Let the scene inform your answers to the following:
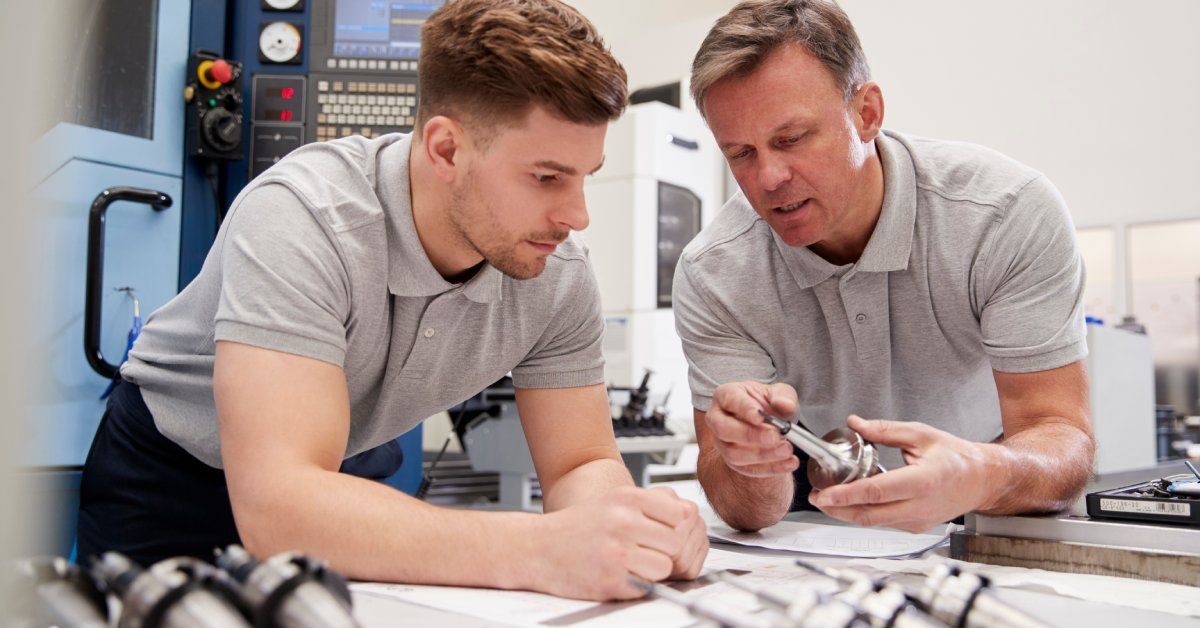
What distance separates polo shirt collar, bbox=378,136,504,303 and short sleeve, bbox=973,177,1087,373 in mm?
714

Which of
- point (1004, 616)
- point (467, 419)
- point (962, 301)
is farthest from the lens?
point (467, 419)

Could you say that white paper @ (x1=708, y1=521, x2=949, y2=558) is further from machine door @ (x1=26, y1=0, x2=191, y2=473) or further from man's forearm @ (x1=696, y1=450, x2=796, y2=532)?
machine door @ (x1=26, y1=0, x2=191, y2=473)

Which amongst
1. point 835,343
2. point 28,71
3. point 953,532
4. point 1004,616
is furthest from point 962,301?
point 28,71

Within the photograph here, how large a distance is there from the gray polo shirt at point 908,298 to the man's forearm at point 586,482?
294mm

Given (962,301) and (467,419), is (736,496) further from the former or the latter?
(467,419)

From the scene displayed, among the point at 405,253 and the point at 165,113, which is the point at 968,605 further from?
the point at 165,113

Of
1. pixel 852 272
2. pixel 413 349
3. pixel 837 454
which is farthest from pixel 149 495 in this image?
pixel 852 272

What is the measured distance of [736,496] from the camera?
125 centimetres

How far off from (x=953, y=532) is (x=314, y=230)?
0.82 m

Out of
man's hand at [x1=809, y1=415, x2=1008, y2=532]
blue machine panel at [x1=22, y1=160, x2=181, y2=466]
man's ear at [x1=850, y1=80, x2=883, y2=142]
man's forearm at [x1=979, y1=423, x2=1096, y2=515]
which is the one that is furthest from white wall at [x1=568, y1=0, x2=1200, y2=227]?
blue machine panel at [x1=22, y1=160, x2=181, y2=466]

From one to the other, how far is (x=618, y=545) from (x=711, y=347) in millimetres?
675

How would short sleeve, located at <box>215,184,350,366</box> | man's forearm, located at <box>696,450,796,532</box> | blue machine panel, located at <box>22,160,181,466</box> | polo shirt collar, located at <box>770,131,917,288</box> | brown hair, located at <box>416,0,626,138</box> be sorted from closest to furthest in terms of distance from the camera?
short sleeve, located at <box>215,184,350,366</box> → brown hair, located at <box>416,0,626,138</box> → man's forearm, located at <box>696,450,796,532</box> → polo shirt collar, located at <box>770,131,917,288</box> → blue machine panel, located at <box>22,160,181,466</box>

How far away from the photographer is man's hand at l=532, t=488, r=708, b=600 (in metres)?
0.80

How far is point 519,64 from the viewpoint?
1097 millimetres
